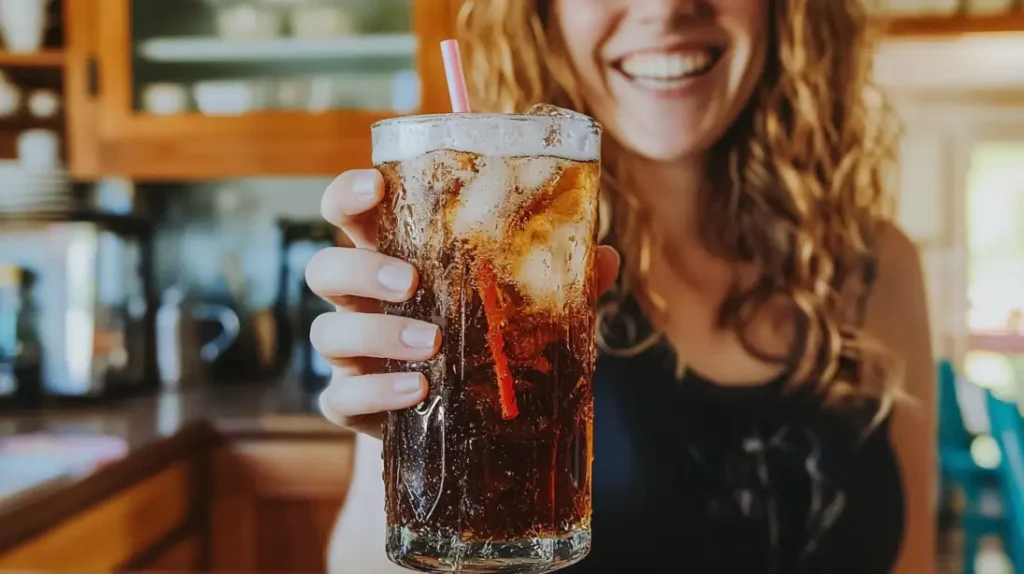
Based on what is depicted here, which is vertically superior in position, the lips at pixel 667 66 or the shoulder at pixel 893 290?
the lips at pixel 667 66

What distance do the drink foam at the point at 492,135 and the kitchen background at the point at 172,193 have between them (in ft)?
2.99

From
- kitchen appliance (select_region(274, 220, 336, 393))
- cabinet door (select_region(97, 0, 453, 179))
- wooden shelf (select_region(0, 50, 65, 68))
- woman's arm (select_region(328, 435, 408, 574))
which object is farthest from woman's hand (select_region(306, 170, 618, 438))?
wooden shelf (select_region(0, 50, 65, 68))

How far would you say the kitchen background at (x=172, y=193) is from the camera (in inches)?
70.1

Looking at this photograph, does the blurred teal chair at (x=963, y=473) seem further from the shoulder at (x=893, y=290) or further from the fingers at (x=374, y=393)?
the fingers at (x=374, y=393)

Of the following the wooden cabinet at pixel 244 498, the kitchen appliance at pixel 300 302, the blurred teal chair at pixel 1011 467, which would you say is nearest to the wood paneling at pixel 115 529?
the wooden cabinet at pixel 244 498

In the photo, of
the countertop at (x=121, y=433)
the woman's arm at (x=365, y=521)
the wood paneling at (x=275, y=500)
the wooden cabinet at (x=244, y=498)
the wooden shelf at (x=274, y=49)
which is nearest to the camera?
the woman's arm at (x=365, y=521)

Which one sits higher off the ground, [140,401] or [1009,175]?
[1009,175]

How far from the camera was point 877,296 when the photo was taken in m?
1.29

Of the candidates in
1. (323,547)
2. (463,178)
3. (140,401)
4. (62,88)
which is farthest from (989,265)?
(62,88)

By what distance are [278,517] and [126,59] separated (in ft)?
3.47

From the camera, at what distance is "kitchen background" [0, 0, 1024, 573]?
1779 mm

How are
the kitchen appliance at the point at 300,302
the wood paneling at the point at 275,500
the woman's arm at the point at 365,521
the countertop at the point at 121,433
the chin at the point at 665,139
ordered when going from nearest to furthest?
1. the woman's arm at the point at 365,521
2. the chin at the point at 665,139
3. the countertop at the point at 121,433
4. the wood paneling at the point at 275,500
5. the kitchen appliance at the point at 300,302

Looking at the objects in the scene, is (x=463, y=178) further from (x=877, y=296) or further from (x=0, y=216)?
(x=0, y=216)

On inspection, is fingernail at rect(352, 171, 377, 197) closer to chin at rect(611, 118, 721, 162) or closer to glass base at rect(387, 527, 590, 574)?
glass base at rect(387, 527, 590, 574)
